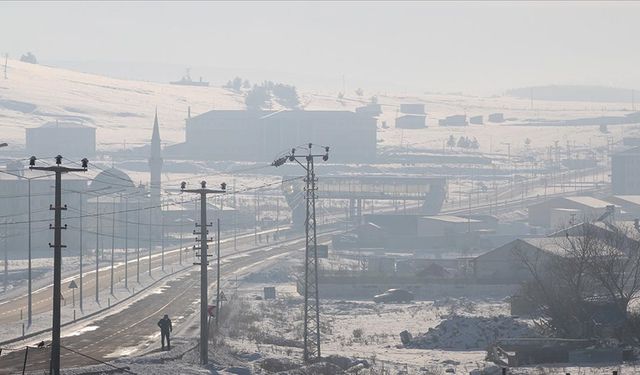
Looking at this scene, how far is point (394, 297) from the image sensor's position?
74938mm

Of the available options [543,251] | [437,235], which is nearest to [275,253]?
[437,235]

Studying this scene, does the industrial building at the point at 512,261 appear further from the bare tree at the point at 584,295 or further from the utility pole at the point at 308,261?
the utility pole at the point at 308,261

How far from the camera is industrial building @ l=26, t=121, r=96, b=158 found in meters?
188

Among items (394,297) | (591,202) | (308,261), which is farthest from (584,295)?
(591,202)

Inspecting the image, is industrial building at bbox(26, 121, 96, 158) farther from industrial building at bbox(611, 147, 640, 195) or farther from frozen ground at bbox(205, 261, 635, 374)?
frozen ground at bbox(205, 261, 635, 374)

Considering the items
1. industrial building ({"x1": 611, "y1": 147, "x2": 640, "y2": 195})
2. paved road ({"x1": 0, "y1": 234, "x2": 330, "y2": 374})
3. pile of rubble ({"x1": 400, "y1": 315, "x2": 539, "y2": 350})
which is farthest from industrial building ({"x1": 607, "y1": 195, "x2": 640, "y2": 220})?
pile of rubble ({"x1": 400, "y1": 315, "x2": 539, "y2": 350})

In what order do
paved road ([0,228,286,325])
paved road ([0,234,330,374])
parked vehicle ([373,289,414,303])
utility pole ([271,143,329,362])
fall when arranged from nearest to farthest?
paved road ([0,234,330,374]), utility pole ([271,143,329,362]), paved road ([0,228,286,325]), parked vehicle ([373,289,414,303])

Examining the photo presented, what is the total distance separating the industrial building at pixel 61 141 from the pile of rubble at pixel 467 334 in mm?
134448

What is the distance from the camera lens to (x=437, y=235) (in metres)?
114

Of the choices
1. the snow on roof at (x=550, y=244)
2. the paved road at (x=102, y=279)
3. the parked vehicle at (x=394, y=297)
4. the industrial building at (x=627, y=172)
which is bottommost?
the parked vehicle at (x=394, y=297)

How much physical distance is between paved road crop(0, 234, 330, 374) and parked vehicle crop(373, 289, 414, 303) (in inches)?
353

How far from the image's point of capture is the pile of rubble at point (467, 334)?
53.1 metres

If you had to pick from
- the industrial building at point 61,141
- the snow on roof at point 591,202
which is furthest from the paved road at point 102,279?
the industrial building at point 61,141

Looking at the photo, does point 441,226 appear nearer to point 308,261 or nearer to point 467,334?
point 467,334
